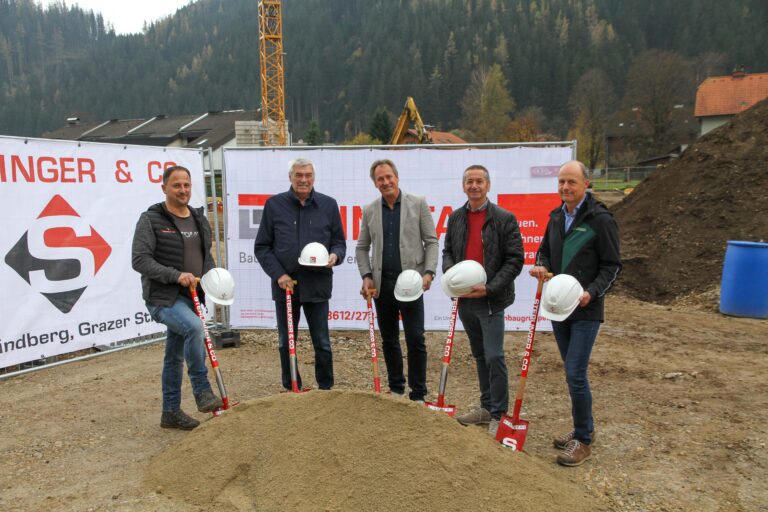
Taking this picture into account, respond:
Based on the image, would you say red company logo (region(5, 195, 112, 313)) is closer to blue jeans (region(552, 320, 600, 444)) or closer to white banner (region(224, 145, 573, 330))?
white banner (region(224, 145, 573, 330))

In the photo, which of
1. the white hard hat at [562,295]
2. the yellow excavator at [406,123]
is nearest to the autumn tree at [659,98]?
the yellow excavator at [406,123]

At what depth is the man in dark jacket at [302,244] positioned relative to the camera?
4.65 m

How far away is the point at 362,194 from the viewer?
6.81 meters

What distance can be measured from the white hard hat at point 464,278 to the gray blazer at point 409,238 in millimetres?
481

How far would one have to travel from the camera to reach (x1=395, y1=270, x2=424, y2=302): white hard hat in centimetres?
436

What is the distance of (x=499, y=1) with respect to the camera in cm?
12169

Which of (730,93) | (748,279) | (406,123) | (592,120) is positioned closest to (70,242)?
(748,279)

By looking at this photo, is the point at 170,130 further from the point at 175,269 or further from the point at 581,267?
the point at 581,267

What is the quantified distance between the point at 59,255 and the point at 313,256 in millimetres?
3235

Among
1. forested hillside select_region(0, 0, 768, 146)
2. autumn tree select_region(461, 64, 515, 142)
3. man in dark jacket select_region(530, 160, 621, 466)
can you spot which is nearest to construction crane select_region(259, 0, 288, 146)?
autumn tree select_region(461, 64, 515, 142)

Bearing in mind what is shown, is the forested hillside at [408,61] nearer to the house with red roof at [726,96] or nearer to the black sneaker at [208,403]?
the house with red roof at [726,96]

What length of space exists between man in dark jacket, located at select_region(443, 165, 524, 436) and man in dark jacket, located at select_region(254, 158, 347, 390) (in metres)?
1.04

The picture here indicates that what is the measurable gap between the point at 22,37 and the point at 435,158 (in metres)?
190

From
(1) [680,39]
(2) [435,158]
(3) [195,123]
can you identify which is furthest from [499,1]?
(2) [435,158]
